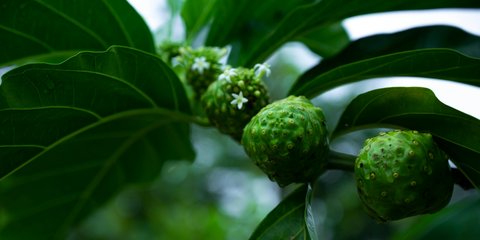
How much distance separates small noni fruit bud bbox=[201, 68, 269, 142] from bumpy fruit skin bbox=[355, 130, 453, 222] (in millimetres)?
335

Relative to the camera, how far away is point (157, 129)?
1.91 metres

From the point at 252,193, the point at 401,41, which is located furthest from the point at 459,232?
the point at 252,193

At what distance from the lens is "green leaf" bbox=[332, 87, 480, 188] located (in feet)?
3.77

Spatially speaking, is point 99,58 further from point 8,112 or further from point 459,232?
point 459,232

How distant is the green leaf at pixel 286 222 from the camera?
1261 mm

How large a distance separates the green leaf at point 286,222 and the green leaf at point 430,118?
24cm

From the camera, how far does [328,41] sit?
79.7 inches

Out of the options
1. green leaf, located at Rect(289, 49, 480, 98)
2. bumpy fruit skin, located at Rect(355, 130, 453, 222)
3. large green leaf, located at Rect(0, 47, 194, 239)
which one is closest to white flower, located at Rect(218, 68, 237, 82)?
large green leaf, located at Rect(0, 47, 194, 239)

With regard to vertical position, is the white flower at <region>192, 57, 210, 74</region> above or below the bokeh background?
above

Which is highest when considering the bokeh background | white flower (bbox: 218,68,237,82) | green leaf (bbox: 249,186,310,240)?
white flower (bbox: 218,68,237,82)

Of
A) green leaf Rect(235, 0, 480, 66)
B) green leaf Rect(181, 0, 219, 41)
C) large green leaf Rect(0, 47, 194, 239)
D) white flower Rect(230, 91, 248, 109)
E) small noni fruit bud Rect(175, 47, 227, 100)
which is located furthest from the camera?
green leaf Rect(181, 0, 219, 41)

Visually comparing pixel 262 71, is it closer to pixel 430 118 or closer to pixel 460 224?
pixel 430 118

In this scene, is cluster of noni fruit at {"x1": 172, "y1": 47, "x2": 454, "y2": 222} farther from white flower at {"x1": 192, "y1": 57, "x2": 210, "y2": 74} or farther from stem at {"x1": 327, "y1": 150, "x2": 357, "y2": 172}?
white flower at {"x1": 192, "y1": 57, "x2": 210, "y2": 74}

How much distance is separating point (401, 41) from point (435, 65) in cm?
38
